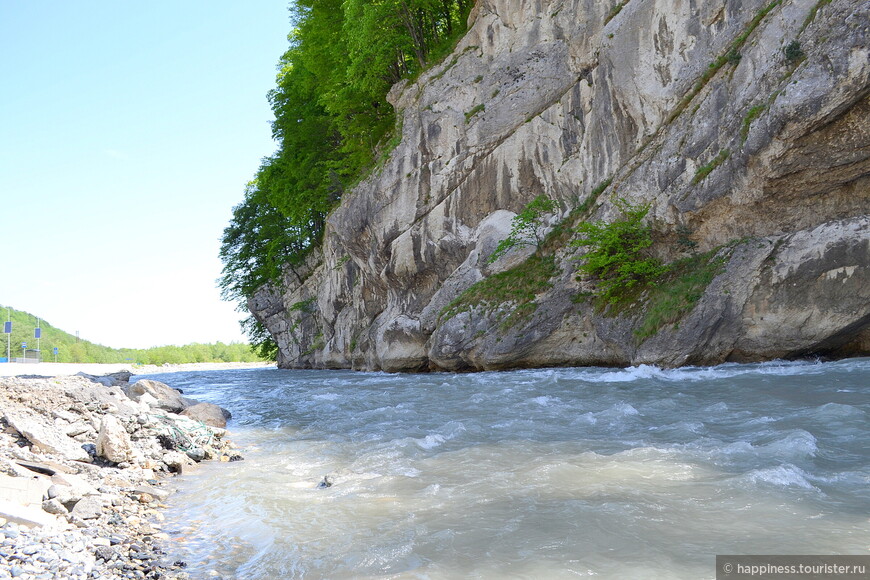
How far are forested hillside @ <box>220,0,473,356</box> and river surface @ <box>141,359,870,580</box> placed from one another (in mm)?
21687

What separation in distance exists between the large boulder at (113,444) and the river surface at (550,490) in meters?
1.08

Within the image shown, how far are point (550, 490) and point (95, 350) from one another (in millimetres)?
133206

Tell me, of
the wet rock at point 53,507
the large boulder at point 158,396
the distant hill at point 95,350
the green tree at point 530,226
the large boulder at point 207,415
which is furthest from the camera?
the distant hill at point 95,350

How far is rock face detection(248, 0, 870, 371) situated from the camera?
1341 centimetres

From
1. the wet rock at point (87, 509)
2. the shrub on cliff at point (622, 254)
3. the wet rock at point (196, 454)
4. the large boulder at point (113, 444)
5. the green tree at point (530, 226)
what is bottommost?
the wet rock at point (196, 454)

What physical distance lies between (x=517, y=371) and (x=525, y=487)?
1301 centimetres

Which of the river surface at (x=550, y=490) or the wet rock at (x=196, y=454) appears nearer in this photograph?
the river surface at (x=550, y=490)

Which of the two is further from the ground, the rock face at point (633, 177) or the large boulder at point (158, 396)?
the rock face at point (633, 177)

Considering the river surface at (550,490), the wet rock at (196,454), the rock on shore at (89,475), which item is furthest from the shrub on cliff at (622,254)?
the wet rock at (196,454)

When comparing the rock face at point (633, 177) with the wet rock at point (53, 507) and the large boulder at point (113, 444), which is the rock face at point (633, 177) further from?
the wet rock at point (53, 507)

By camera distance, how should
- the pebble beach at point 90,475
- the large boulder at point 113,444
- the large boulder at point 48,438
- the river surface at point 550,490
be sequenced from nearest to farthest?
the river surface at point 550,490 → the pebble beach at point 90,475 → the large boulder at point 48,438 → the large boulder at point 113,444

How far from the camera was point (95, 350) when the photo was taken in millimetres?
118625

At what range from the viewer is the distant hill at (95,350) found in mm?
100606

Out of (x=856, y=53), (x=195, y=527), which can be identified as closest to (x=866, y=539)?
(x=195, y=527)
